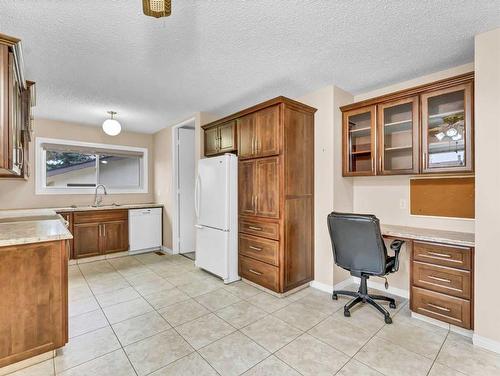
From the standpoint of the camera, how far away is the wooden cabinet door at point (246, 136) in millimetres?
3305

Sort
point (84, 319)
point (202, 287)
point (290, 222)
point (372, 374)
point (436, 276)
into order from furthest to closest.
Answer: point (202, 287)
point (290, 222)
point (84, 319)
point (436, 276)
point (372, 374)

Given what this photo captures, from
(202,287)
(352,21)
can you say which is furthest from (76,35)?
(202,287)

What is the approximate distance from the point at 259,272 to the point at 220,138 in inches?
78.4

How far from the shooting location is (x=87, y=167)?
16.6ft

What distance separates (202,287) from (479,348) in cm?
274

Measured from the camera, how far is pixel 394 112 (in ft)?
9.27

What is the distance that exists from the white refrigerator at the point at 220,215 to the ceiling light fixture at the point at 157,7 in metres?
2.19

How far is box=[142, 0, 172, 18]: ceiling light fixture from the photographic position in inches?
45.6

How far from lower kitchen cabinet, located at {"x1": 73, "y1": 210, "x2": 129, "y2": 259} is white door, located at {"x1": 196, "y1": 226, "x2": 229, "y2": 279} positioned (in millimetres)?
1789

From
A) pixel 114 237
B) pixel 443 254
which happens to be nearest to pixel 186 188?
pixel 114 237

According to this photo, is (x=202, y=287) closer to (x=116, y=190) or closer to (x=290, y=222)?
(x=290, y=222)

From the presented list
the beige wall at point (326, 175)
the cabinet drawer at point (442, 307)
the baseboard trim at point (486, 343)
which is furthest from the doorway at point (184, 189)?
the baseboard trim at point (486, 343)

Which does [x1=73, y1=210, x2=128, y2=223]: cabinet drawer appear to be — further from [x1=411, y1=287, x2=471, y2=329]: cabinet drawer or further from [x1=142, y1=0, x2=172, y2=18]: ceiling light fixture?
[x1=411, y1=287, x2=471, y2=329]: cabinet drawer

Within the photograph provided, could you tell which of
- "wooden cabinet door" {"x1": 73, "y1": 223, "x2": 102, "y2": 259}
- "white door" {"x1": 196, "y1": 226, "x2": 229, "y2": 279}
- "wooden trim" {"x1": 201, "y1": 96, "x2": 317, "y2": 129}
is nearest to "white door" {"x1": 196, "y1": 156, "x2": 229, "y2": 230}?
"white door" {"x1": 196, "y1": 226, "x2": 229, "y2": 279}
